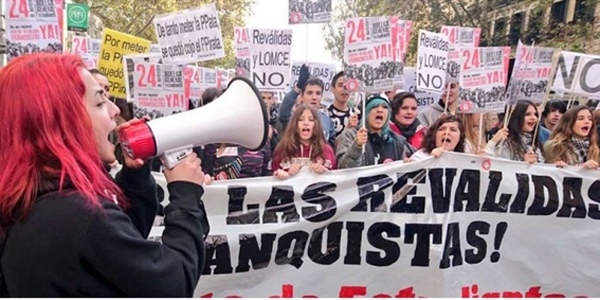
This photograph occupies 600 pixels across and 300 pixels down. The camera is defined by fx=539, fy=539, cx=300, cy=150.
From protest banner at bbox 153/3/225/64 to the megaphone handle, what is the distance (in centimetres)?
406

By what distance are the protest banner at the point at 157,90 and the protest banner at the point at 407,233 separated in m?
1.70

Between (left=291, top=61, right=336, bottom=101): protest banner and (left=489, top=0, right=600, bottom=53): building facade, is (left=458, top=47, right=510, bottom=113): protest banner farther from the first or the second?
(left=489, top=0, right=600, bottom=53): building facade

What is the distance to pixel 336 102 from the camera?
594cm

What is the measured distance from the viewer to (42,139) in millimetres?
1265

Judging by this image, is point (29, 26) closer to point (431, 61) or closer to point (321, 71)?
point (431, 61)

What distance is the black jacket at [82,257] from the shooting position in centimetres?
120

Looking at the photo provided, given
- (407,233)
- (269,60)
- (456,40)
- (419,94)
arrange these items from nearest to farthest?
(407,233)
(269,60)
(456,40)
(419,94)

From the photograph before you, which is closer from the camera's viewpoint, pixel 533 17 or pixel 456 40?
pixel 456 40

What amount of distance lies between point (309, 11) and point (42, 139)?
18.8ft

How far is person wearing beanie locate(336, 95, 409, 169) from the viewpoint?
4227mm

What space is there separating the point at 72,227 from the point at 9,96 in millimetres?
363

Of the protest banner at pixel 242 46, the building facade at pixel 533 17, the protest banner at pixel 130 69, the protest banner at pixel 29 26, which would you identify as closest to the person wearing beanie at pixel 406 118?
the protest banner at pixel 130 69

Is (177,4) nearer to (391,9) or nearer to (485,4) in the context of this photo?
(391,9)

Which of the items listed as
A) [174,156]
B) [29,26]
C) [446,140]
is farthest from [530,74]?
[29,26]
